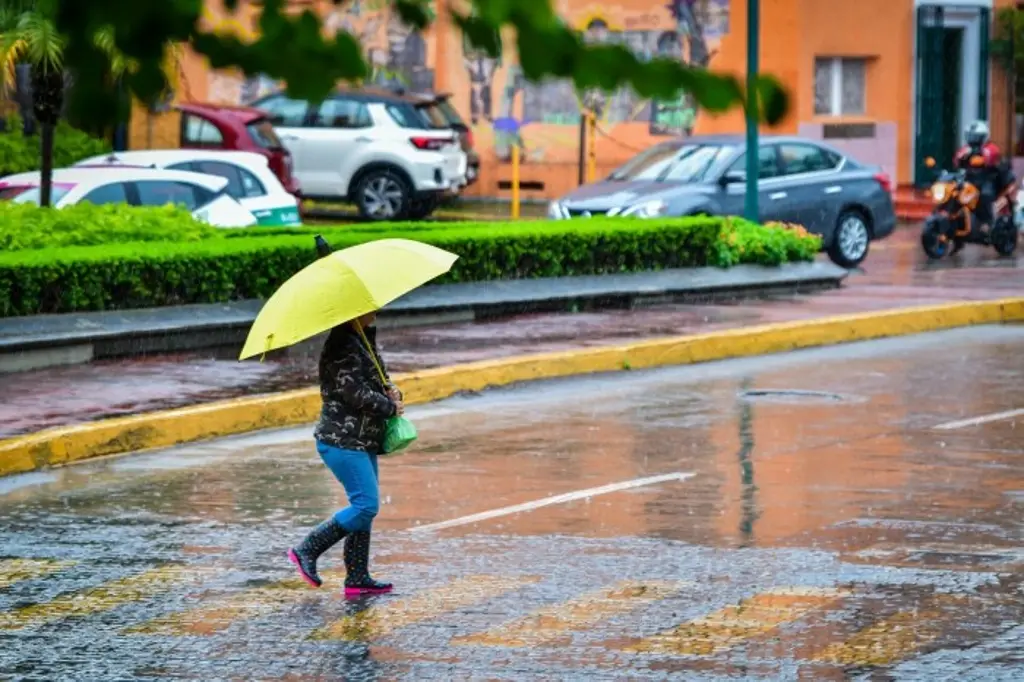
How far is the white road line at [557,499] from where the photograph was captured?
1104cm

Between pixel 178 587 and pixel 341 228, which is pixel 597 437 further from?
pixel 341 228

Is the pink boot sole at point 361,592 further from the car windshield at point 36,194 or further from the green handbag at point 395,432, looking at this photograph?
the car windshield at point 36,194

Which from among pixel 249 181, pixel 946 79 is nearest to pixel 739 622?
pixel 249 181

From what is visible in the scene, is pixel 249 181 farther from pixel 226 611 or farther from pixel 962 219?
pixel 226 611

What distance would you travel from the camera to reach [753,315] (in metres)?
20.9

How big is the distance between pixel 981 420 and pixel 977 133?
14.2 m

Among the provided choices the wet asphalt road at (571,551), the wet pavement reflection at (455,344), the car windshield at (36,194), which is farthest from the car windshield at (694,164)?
the wet asphalt road at (571,551)

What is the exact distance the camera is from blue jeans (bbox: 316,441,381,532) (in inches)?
363

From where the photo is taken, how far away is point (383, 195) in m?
32.1

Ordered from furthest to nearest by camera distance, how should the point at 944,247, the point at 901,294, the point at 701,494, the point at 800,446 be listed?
the point at 944,247 → the point at 901,294 → the point at 800,446 → the point at 701,494

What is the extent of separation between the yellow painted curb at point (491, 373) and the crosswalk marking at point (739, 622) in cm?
517

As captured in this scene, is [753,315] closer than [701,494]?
No

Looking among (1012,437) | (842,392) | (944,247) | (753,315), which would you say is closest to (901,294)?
(753,315)

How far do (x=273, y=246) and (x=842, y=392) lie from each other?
17.3 feet
